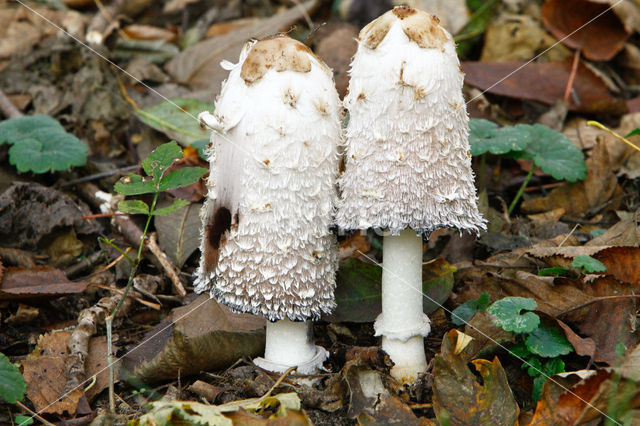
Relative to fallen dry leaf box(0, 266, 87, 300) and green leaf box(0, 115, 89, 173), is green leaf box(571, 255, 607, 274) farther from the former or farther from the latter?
green leaf box(0, 115, 89, 173)

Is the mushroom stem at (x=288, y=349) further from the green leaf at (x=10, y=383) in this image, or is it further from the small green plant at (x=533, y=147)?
the small green plant at (x=533, y=147)

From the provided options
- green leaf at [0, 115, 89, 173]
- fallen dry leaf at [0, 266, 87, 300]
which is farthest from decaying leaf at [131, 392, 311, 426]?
green leaf at [0, 115, 89, 173]

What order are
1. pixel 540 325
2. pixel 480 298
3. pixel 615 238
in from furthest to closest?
pixel 615 238 < pixel 480 298 < pixel 540 325

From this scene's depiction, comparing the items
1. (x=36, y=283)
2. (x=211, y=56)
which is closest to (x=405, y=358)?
(x=36, y=283)

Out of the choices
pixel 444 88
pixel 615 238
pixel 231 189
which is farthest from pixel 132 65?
pixel 615 238

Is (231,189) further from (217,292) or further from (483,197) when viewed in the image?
(483,197)

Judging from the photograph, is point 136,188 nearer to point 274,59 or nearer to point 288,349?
point 274,59
